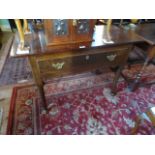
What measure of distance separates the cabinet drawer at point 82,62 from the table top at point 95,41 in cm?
8

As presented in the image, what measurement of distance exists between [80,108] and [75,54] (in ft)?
2.31

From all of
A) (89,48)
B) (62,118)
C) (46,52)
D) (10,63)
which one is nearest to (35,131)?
(62,118)

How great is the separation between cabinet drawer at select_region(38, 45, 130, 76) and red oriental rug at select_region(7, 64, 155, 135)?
533 millimetres

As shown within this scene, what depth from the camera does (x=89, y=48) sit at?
106cm

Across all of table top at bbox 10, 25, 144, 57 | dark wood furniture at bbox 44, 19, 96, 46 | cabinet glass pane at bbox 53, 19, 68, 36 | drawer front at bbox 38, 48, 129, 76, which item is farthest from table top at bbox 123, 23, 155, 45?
cabinet glass pane at bbox 53, 19, 68, 36

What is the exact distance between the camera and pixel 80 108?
1.53 m

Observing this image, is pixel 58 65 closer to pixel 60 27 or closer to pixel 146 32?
pixel 60 27

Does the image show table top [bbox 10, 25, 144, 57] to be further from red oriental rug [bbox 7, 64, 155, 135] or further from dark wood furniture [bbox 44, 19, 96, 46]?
red oriental rug [bbox 7, 64, 155, 135]

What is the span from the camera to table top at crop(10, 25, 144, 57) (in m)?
0.97

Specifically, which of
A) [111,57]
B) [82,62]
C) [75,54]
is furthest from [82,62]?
[111,57]

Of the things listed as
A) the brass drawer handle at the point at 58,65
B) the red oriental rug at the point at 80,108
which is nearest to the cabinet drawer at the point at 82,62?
the brass drawer handle at the point at 58,65
